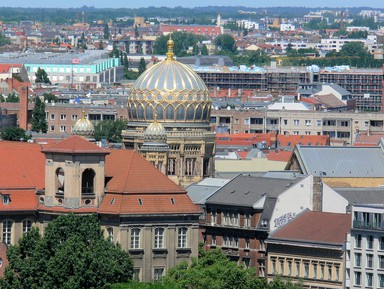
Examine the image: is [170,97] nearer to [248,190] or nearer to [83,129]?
[83,129]

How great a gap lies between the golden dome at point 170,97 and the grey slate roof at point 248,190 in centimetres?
988

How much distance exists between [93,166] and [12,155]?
19.0 feet

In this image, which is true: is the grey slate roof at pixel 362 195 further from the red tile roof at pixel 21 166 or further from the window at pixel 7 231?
the window at pixel 7 231

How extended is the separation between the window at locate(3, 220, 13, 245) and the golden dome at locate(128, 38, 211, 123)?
816 inches

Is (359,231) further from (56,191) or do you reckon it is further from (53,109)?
(53,109)

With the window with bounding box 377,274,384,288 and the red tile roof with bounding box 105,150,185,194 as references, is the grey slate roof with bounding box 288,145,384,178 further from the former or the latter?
the window with bounding box 377,274,384,288

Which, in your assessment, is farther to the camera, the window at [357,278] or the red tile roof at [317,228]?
the red tile roof at [317,228]

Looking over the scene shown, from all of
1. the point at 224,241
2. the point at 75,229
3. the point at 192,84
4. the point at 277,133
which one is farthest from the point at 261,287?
the point at 277,133

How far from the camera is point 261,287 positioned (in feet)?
285

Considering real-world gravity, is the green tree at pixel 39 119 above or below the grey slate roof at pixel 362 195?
below

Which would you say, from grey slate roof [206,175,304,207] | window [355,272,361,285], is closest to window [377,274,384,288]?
window [355,272,361,285]

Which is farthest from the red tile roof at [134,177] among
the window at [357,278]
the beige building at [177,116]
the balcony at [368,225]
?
the beige building at [177,116]

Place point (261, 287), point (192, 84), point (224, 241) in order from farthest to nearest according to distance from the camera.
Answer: point (192, 84) < point (224, 241) < point (261, 287)

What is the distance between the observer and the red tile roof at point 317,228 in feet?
318
